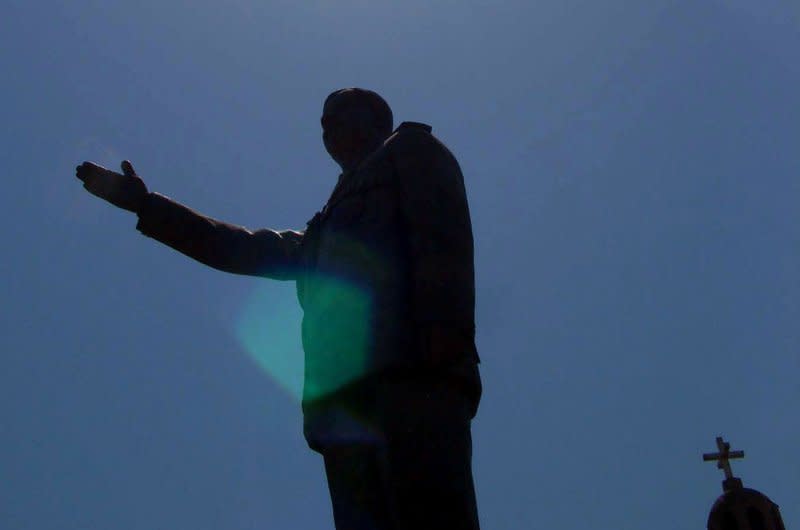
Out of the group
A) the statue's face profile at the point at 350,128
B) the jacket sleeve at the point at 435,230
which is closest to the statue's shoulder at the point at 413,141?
the jacket sleeve at the point at 435,230

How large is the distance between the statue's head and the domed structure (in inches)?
1246

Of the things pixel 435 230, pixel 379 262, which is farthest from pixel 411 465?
pixel 435 230

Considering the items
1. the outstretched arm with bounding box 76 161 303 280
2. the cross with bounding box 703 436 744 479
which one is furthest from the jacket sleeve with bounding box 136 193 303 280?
the cross with bounding box 703 436 744 479

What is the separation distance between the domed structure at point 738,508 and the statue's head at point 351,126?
1246 inches

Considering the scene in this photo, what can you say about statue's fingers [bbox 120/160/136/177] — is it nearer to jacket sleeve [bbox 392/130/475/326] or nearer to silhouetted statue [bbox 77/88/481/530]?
silhouetted statue [bbox 77/88/481/530]

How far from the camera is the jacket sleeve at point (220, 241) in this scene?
664 cm

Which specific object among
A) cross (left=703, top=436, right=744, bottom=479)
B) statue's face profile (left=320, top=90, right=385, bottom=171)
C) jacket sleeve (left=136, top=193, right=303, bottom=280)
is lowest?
jacket sleeve (left=136, top=193, right=303, bottom=280)

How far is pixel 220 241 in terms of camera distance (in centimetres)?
689

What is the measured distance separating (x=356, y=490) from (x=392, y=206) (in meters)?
1.74

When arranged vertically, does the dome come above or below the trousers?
above

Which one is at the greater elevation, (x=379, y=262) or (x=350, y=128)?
(x=350, y=128)

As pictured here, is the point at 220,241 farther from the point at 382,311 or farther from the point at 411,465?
the point at 411,465

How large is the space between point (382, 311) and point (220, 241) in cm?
165

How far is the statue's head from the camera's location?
7086 mm
